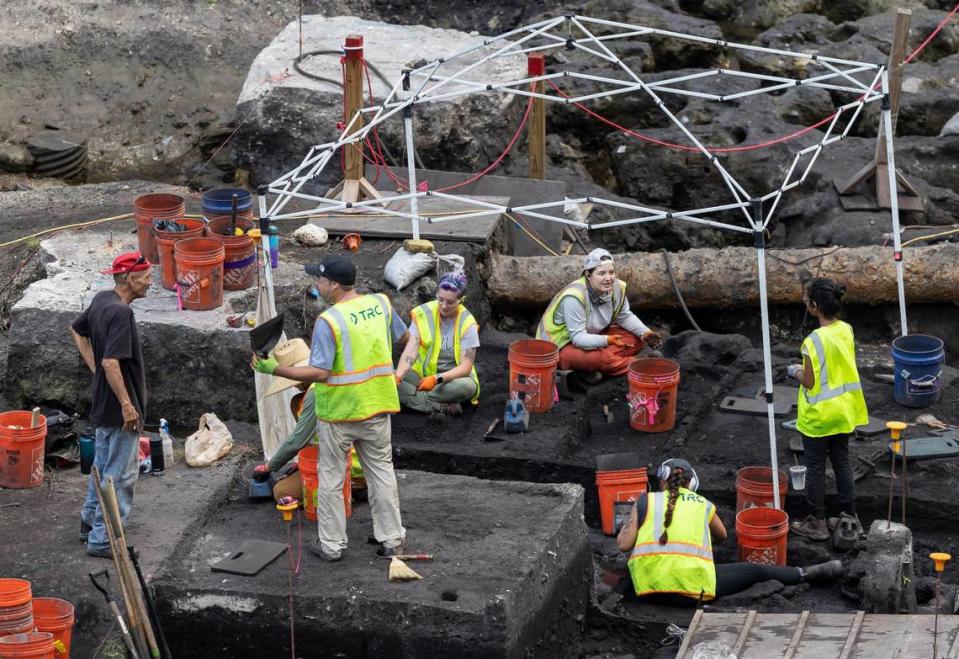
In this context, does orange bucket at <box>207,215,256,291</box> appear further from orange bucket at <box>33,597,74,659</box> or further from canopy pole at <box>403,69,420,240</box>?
orange bucket at <box>33,597,74,659</box>

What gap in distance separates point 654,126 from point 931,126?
302 centimetres

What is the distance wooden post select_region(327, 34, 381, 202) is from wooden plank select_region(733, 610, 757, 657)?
220 inches

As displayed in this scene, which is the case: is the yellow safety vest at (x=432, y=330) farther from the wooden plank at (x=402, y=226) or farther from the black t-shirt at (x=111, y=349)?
the black t-shirt at (x=111, y=349)

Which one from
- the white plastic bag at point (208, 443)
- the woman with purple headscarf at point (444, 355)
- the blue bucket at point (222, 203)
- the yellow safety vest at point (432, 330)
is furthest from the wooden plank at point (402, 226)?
the white plastic bag at point (208, 443)

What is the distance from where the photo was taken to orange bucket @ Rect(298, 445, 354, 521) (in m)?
8.79

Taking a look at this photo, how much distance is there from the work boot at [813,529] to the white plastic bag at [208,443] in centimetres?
365

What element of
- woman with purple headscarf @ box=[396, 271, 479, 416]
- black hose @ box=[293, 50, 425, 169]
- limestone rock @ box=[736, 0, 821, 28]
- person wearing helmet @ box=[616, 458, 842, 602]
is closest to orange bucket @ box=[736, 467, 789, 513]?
person wearing helmet @ box=[616, 458, 842, 602]

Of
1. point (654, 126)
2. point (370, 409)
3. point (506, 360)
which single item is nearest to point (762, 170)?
point (654, 126)

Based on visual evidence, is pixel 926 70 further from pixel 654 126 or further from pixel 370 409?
pixel 370 409

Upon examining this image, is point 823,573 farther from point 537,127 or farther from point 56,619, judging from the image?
point 537,127

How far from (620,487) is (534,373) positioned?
1.38 meters

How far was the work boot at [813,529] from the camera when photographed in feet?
32.3

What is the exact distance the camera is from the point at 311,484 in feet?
29.0

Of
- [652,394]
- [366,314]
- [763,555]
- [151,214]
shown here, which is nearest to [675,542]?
[763,555]
